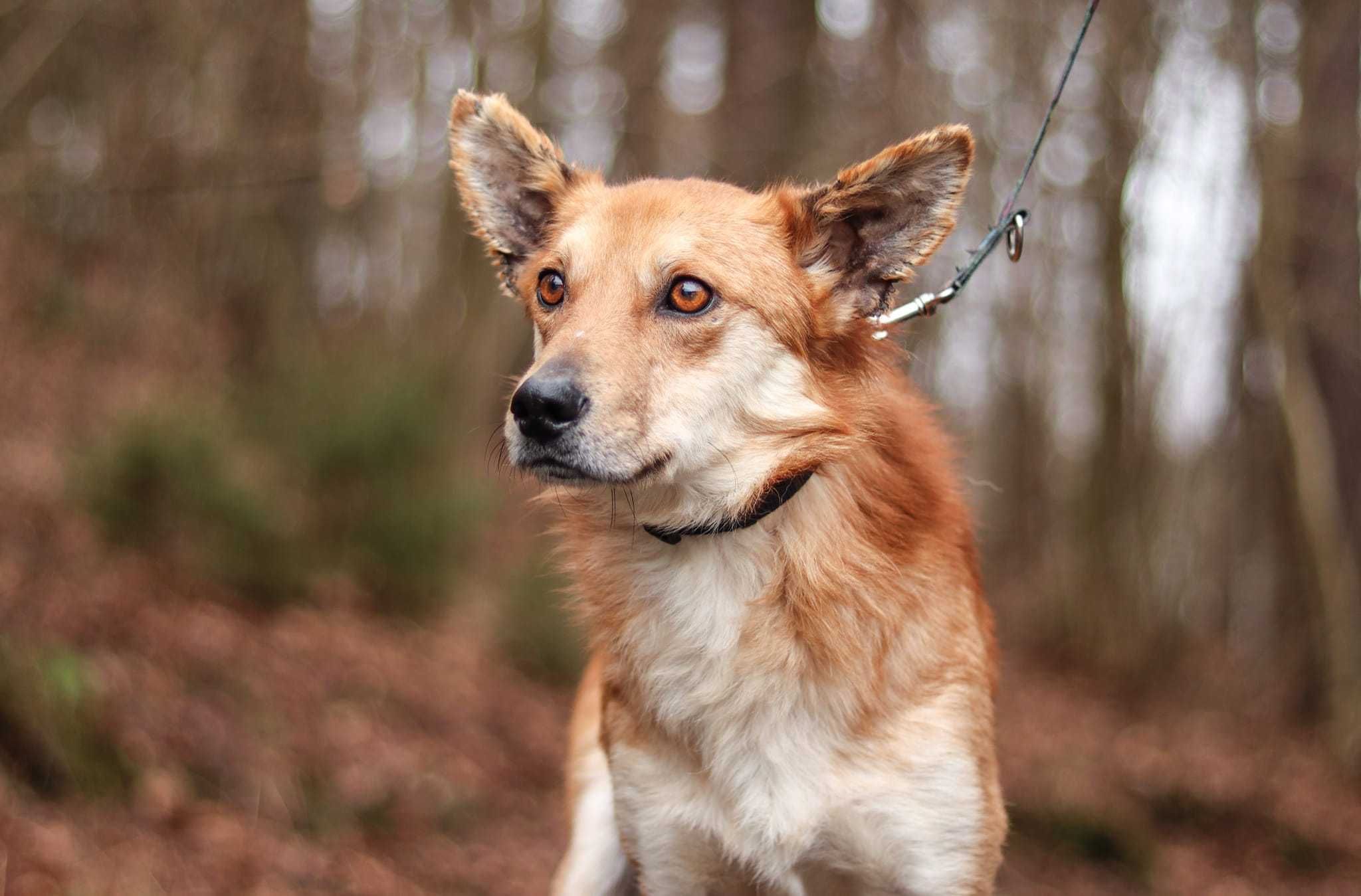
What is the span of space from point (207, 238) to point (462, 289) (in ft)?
8.19

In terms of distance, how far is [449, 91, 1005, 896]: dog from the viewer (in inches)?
112

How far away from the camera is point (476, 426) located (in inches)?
360

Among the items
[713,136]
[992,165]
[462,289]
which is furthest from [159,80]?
[992,165]

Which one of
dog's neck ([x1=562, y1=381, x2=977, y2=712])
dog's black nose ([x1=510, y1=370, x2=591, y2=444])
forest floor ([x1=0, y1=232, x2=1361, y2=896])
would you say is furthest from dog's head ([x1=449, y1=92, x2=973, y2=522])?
forest floor ([x1=0, y1=232, x2=1361, y2=896])

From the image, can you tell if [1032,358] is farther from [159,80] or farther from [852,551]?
[852,551]

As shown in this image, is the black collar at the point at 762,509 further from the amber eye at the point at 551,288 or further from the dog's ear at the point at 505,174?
the dog's ear at the point at 505,174

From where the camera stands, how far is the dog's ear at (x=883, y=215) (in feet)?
9.50

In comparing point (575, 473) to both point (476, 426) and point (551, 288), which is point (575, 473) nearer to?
point (551, 288)

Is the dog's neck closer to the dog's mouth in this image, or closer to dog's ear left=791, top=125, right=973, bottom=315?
the dog's mouth

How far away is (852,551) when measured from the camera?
304cm

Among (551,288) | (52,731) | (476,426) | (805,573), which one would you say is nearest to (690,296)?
(551,288)

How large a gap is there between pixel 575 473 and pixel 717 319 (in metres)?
0.61

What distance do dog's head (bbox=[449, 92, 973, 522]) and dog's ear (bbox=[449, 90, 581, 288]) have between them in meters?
0.06

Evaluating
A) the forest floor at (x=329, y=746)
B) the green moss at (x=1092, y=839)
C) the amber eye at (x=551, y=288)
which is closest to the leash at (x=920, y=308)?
the amber eye at (x=551, y=288)
